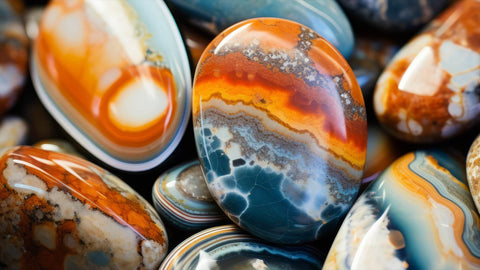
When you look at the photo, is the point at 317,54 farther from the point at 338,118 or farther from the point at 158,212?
the point at 158,212

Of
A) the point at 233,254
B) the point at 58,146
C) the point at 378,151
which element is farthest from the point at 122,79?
the point at 378,151

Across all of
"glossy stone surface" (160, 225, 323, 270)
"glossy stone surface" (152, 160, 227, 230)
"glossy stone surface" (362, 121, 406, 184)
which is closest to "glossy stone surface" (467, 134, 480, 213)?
"glossy stone surface" (362, 121, 406, 184)

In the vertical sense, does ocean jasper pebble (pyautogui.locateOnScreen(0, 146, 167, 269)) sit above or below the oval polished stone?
below

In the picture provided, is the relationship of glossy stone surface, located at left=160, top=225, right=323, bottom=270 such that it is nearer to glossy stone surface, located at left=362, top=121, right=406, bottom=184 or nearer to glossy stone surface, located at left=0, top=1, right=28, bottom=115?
glossy stone surface, located at left=362, top=121, right=406, bottom=184

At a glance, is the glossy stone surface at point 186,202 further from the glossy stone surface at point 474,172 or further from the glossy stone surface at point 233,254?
the glossy stone surface at point 474,172

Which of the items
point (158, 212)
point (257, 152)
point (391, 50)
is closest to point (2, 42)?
point (158, 212)

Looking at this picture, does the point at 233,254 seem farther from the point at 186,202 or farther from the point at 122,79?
the point at 122,79

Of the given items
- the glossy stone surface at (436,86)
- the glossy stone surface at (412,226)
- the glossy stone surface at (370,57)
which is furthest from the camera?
the glossy stone surface at (370,57)

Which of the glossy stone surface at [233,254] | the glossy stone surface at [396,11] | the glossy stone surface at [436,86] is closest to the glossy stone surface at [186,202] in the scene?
the glossy stone surface at [233,254]
